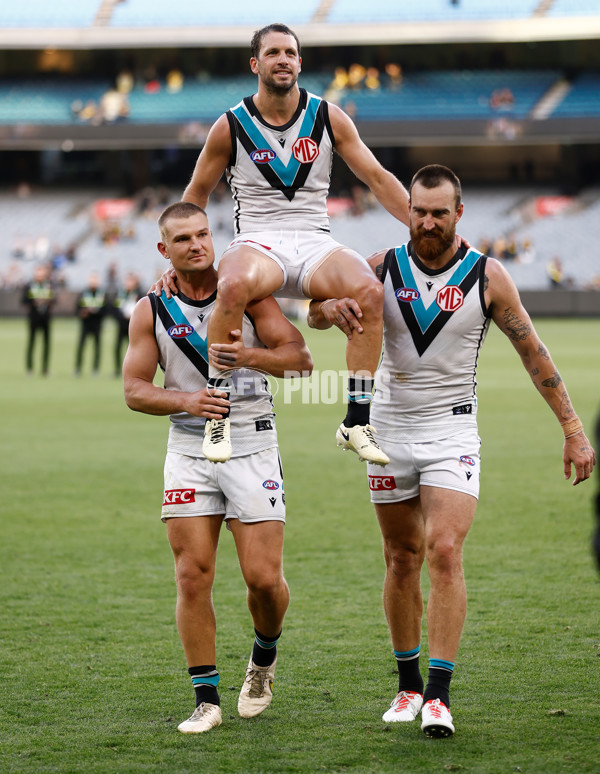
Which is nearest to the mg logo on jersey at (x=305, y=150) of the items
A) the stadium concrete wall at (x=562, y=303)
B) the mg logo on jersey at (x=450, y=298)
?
the mg logo on jersey at (x=450, y=298)

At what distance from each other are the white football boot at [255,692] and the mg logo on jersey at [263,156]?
2418mm

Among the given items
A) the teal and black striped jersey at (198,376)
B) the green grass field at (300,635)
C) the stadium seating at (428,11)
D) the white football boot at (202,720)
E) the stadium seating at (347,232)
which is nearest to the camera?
the green grass field at (300,635)

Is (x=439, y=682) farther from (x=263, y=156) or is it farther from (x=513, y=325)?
(x=263, y=156)

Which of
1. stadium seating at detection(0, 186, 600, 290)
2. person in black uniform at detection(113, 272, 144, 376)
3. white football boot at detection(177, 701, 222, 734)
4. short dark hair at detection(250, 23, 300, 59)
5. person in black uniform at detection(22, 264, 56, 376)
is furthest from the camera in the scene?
stadium seating at detection(0, 186, 600, 290)

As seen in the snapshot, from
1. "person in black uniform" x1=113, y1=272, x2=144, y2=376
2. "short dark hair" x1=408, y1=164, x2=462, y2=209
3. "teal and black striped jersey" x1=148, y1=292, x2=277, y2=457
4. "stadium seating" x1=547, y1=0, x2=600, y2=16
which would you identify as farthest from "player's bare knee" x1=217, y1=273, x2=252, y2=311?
"stadium seating" x1=547, y1=0, x2=600, y2=16

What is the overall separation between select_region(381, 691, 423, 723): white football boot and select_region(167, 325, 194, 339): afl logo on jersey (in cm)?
197

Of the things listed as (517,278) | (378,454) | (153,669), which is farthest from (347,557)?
(517,278)

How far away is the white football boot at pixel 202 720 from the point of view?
4.64 metres

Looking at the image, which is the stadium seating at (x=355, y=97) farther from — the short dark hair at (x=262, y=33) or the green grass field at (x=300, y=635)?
the short dark hair at (x=262, y=33)

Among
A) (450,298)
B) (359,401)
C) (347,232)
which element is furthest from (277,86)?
(347,232)

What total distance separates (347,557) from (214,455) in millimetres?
3704

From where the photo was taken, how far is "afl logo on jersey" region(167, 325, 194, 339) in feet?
16.1

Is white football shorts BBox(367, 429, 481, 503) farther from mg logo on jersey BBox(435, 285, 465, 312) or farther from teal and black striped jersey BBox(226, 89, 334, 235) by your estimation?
teal and black striped jersey BBox(226, 89, 334, 235)

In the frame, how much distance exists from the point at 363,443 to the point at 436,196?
1148 mm
